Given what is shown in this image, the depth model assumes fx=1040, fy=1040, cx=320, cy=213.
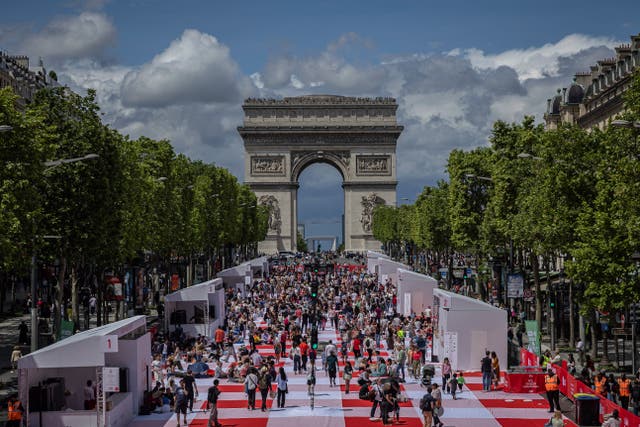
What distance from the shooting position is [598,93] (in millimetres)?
92750

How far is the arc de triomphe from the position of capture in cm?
16838

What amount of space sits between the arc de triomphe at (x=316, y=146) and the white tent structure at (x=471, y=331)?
127052 millimetres

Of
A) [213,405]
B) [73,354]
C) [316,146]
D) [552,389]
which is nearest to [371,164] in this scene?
[316,146]

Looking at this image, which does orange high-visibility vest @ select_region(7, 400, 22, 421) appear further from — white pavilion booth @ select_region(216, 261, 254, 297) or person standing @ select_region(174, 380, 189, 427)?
white pavilion booth @ select_region(216, 261, 254, 297)

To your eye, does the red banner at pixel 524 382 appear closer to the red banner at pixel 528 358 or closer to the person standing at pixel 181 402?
the red banner at pixel 528 358

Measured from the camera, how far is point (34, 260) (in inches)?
1529

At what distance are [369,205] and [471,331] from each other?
12828cm

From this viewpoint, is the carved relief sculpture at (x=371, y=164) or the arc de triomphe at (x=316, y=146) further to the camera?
the carved relief sculpture at (x=371, y=164)

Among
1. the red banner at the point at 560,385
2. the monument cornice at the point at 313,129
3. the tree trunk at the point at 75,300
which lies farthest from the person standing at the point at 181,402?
the monument cornice at the point at 313,129

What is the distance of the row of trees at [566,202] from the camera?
3444 cm

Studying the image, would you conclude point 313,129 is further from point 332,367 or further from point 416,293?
point 332,367

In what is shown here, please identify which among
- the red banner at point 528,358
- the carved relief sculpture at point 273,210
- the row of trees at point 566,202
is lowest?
the red banner at point 528,358

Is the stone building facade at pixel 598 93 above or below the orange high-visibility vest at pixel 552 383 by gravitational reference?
above

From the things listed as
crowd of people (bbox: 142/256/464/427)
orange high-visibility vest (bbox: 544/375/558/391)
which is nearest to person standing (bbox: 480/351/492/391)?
crowd of people (bbox: 142/256/464/427)
